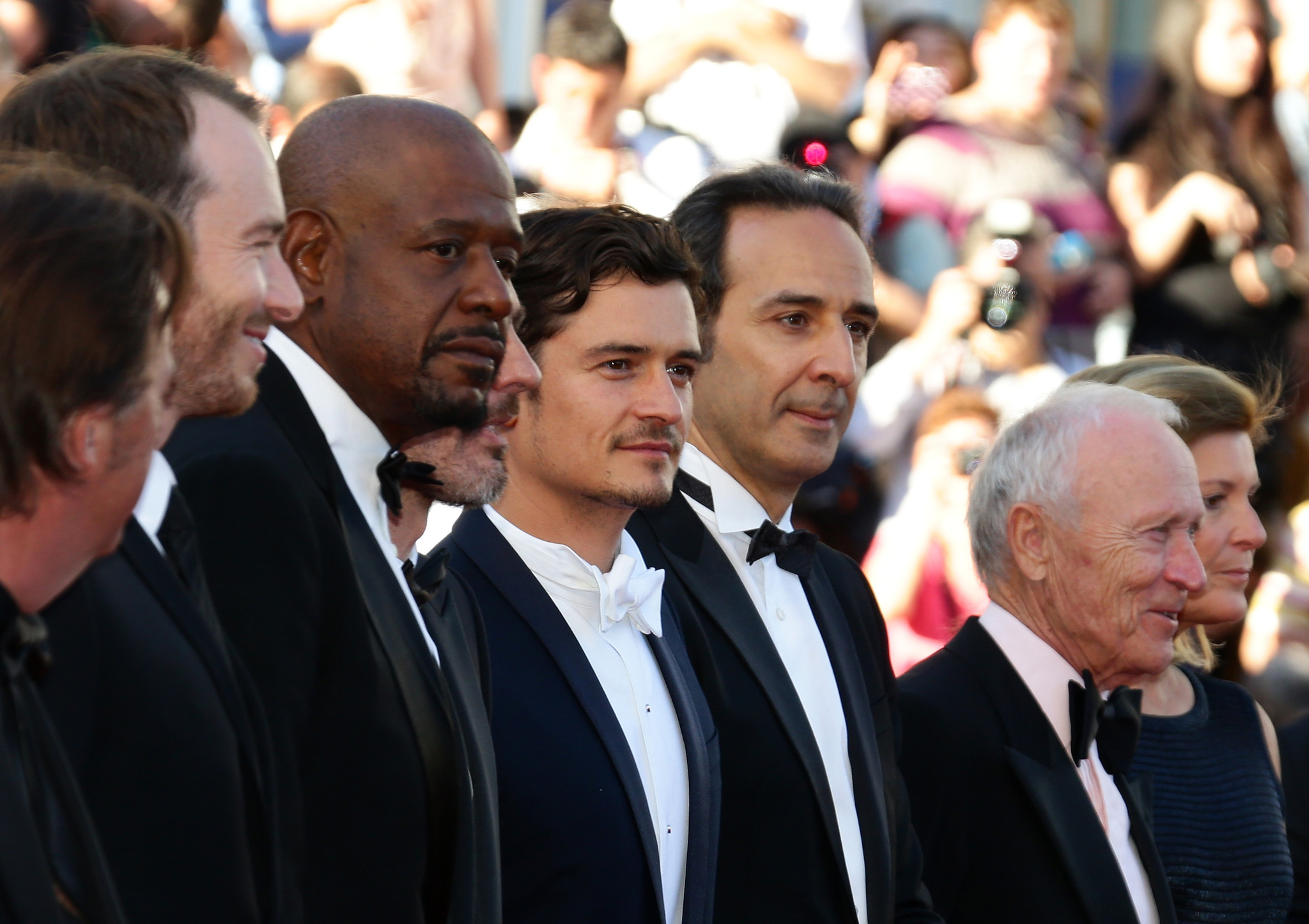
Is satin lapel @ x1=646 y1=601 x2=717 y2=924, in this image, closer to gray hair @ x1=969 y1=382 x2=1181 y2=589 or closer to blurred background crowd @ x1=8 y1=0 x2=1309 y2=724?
gray hair @ x1=969 y1=382 x2=1181 y2=589

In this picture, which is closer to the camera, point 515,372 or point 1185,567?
point 515,372

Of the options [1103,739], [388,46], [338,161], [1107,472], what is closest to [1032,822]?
[1103,739]

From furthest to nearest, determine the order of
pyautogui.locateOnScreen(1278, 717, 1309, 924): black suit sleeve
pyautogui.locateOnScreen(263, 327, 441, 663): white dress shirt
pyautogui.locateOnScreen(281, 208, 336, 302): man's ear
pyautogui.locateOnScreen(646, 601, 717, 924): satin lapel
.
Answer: pyautogui.locateOnScreen(1278, 717, 1309, 924): black suit sleeve
pyautogui.locateOnScreen(646, 601, 717, 924): satin lapel
pyautogui.locateOnScreen(281, 208, 336, 302): man's ear
pyautogui.locateOnScreen(263, 327, 441, 663): white dress shirt

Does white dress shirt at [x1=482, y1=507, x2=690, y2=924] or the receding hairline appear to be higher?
the receding hairline

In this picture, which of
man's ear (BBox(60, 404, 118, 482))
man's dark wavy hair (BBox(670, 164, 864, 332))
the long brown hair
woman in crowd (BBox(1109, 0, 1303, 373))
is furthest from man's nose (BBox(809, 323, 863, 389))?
the long brown hair

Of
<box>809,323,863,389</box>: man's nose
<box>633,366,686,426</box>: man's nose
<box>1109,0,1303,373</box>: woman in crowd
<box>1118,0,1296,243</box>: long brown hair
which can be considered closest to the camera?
<box>633,366,686,426</box>: man's nose

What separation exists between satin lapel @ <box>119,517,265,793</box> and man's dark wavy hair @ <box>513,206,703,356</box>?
118 cm

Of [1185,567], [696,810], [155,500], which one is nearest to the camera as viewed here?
[155,500]

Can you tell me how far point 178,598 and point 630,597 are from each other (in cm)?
107

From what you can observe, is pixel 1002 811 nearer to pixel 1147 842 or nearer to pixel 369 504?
pixel 1147 842

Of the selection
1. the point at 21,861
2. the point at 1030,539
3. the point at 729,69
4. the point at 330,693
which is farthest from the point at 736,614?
the point at 729,69

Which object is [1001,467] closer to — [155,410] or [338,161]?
[338,161]

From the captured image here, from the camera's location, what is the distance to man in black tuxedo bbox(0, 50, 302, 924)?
175 centimetres

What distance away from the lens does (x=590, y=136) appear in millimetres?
5824
